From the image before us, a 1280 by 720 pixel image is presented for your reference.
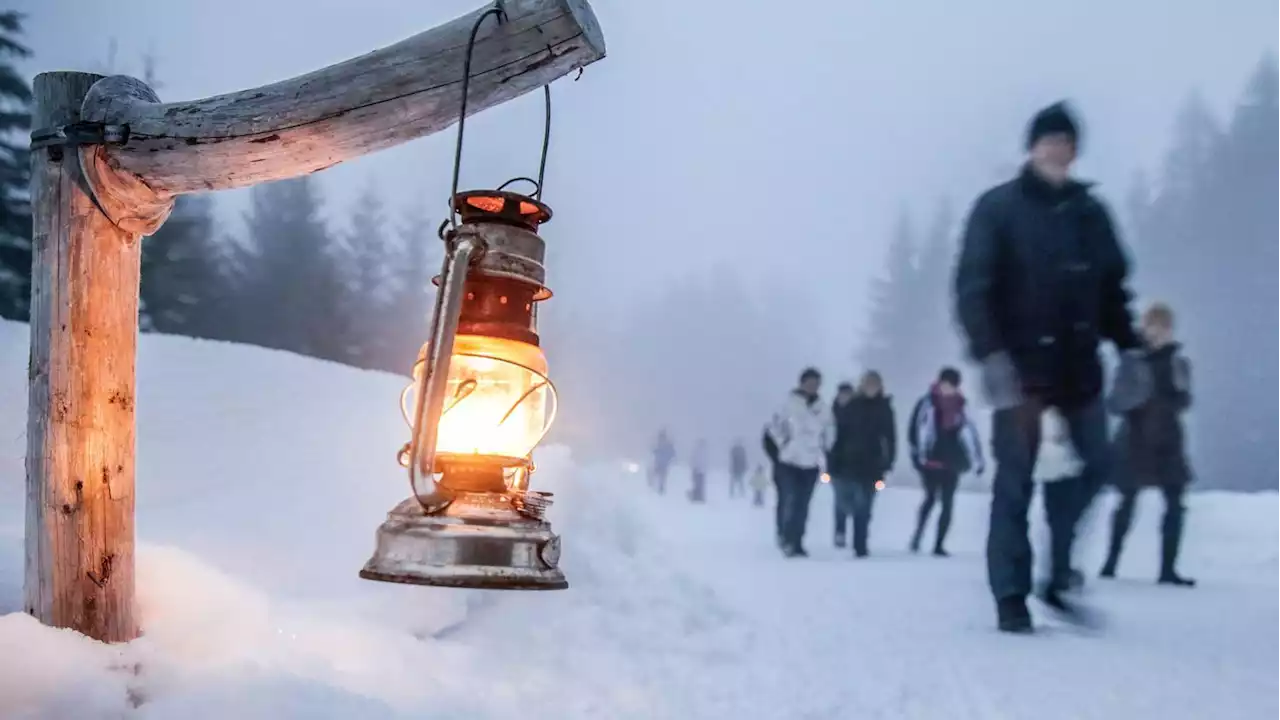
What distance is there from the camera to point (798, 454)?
8891mm

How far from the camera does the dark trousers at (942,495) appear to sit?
8234 millimetres

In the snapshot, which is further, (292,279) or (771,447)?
(292,279)

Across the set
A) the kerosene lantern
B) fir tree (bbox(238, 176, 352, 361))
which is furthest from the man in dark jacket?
fir tree (bbox(238, 176, 352, 361))

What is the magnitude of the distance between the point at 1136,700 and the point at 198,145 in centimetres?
364

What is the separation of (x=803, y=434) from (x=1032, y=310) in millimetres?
4716

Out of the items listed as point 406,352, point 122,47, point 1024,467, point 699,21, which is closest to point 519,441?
point 1024,467

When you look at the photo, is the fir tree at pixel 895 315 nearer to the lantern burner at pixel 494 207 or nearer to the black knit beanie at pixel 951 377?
the black knit beanie at pixel 951 377

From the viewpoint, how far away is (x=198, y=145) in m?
2.25

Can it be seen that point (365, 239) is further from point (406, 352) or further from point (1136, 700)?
point (1136, 700)

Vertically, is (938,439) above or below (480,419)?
above

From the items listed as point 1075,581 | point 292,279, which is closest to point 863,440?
point 1075,581

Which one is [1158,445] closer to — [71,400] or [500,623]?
[500,623]

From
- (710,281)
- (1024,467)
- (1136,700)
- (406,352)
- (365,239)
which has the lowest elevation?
(1136,700)

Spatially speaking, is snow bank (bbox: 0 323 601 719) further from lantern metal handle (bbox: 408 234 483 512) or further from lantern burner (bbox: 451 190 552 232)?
lantern burner (bbox: 451 190 552 232)
